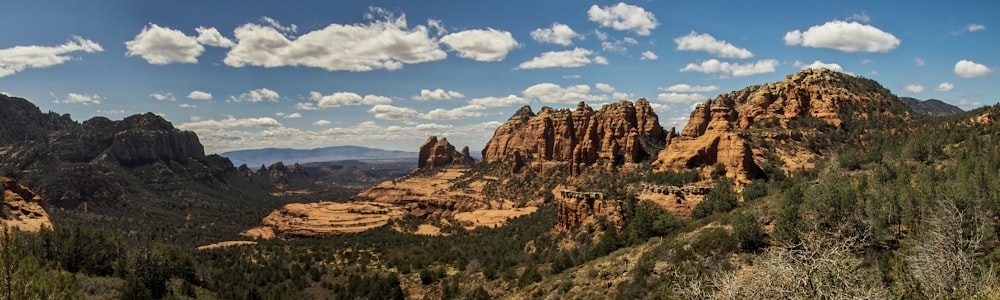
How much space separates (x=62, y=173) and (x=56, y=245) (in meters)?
129

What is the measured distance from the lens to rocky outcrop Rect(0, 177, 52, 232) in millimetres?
40906

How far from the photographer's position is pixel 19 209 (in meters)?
42.8

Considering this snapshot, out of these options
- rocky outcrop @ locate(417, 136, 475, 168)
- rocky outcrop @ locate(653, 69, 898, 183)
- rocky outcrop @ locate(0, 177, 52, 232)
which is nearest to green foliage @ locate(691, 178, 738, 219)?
rocky outcrop @ locate(653, 69, 898, 183)

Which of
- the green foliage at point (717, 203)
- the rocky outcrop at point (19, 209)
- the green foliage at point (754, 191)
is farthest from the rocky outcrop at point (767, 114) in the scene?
the rocky outcrop at point (19, 209)

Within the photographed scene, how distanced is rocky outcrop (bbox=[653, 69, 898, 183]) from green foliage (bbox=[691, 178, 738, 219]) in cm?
534

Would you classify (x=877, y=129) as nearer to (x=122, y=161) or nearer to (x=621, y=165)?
(x=621, y=165)

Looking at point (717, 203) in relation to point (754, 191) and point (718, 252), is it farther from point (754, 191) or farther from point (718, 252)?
point (718, 252)

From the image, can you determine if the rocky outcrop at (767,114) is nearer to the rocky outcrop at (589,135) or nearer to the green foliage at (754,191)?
the green foliage at (754,191)

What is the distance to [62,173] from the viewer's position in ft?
457

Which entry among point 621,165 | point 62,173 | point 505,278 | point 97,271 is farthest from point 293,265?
point 62,173

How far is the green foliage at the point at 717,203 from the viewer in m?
48.4

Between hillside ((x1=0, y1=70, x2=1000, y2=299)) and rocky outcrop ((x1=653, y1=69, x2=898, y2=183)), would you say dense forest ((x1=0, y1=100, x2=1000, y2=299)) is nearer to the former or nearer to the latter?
hillside ((x1=0, y1=70, x2=1000, y2=299))

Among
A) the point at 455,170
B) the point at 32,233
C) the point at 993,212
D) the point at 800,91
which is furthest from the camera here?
the point at 455,170

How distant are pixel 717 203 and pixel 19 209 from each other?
198 feet
